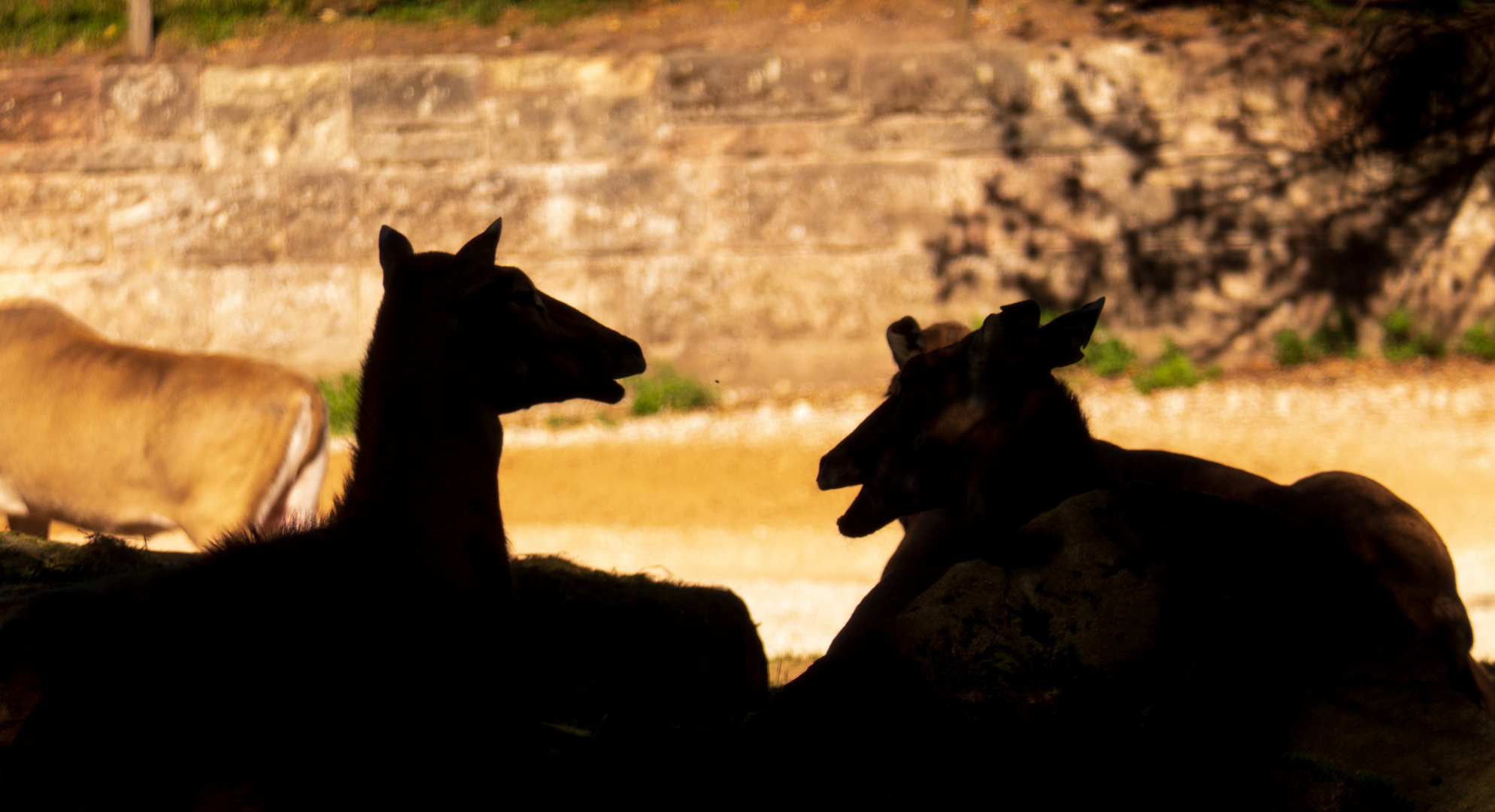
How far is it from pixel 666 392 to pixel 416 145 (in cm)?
346

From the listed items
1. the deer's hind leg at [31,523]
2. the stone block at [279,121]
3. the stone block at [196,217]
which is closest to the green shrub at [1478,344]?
the stone block at [279,121]

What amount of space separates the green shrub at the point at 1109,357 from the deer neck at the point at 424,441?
8.26m

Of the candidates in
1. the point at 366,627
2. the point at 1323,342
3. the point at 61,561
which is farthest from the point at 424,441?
the point at 1323,342

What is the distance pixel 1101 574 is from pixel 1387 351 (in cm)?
971

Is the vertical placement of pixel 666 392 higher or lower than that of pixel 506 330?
lower

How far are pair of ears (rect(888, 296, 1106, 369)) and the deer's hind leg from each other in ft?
21.8

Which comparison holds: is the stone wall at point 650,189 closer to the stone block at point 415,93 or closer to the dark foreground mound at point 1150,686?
the stone block at point 415,93

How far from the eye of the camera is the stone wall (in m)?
11.6

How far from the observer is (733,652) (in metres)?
4.88

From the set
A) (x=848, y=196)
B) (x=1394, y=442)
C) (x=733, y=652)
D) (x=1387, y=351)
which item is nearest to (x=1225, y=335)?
(x=1387, y=351)

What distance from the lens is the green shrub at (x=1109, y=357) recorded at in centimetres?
1123

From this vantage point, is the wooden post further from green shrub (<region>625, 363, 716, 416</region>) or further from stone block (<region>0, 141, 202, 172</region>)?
green shrub (<region>625, 363, 716, 416</region>)

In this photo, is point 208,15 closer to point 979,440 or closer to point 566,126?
point 566,126

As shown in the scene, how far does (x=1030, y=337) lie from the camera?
3729mm
